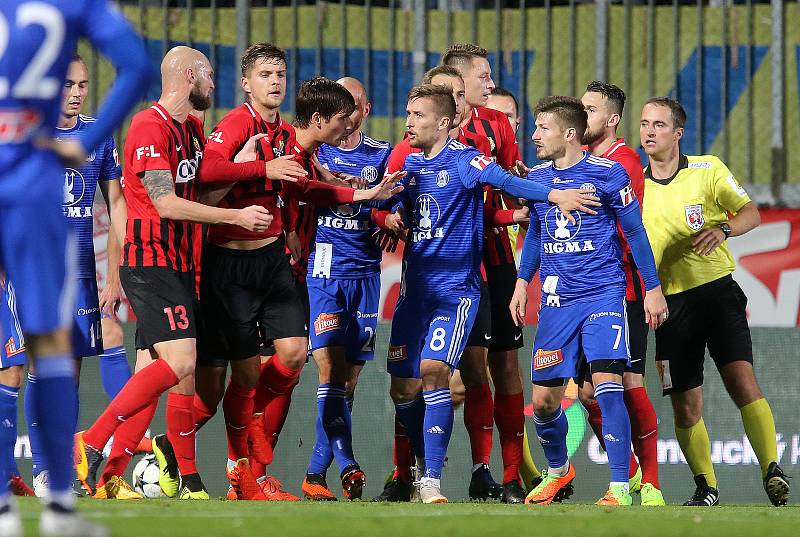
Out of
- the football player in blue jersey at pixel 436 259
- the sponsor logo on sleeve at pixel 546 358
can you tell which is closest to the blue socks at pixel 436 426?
the football player in blue jersey at pixel 436 259

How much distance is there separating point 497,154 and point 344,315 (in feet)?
4.33

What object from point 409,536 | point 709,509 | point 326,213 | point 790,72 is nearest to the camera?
point 409,536

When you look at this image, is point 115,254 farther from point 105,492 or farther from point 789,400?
point 789,400

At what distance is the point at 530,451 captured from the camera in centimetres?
877

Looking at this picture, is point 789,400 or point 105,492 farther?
point 789,400

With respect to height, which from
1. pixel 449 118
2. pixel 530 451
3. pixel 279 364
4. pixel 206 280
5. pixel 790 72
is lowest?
pixel 530 451

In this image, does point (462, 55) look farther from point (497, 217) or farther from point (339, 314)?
point (339, 314)

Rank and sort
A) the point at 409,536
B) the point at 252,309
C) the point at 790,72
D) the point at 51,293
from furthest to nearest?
the point at 790,72 < the point at 252,309 < the point at 409,536 < the point at 51,293

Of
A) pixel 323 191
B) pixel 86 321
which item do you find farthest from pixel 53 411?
pixel 86 321

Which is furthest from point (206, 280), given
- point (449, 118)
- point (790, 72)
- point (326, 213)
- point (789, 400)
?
point (790, 72)

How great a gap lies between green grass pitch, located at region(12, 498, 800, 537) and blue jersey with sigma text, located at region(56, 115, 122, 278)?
1870 millimetres

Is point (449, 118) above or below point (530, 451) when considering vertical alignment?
above

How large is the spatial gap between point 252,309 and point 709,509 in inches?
97.6

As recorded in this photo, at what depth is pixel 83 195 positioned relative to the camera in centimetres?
739
